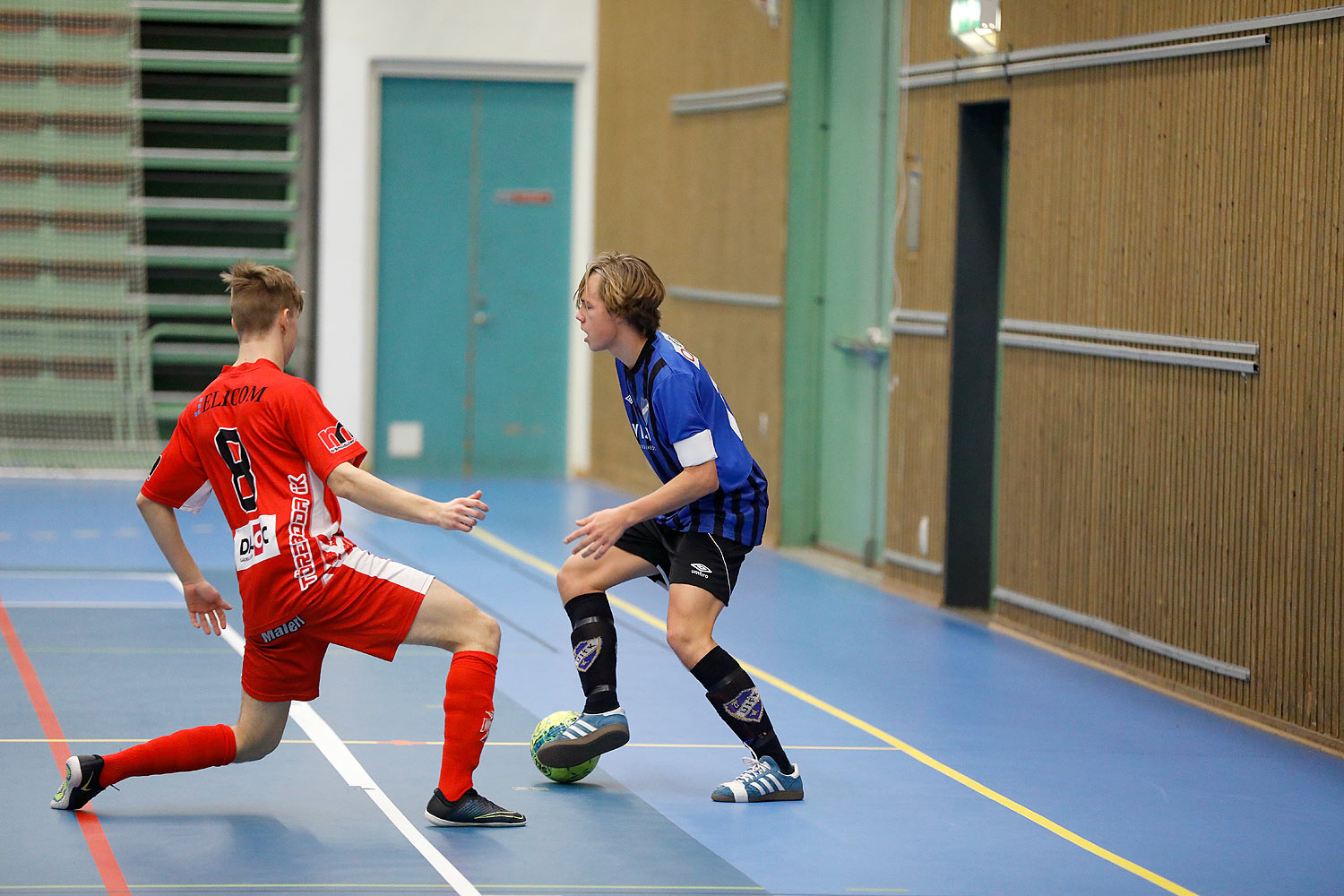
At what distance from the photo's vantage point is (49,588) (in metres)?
9.16

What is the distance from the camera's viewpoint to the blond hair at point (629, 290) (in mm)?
5449

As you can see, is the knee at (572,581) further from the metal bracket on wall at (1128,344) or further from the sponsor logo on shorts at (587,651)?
the metal bracket on wall at (1128,344)

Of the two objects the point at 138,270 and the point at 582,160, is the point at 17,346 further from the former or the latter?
the point at 582,160

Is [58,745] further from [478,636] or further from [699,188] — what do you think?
[699,188]

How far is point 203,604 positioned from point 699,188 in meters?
8.84

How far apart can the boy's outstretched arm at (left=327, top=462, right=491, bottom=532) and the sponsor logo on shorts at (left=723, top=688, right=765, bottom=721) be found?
1271mm

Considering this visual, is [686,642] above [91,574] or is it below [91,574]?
above

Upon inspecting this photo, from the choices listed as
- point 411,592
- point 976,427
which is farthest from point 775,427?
point 411,592

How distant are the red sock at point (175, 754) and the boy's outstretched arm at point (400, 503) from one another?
0.90 meters

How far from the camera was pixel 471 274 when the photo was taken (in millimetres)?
15141

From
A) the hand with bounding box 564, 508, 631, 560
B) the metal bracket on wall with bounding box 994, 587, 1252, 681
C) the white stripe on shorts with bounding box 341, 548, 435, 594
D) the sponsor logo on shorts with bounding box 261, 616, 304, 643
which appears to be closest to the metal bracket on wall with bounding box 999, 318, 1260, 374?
the metal bracket on wall with bounding box 994, 587, 1252, 681

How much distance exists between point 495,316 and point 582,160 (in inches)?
63.8

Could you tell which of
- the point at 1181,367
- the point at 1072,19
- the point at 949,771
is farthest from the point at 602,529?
the point at 1072,19

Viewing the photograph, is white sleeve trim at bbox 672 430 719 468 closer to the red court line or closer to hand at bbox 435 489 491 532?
hand at bbox 435 489 491 532
